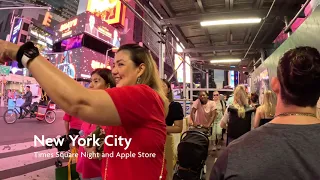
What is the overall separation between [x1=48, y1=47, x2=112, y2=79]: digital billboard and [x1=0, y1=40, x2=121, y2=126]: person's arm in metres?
20.1

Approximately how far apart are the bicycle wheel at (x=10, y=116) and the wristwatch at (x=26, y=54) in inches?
367

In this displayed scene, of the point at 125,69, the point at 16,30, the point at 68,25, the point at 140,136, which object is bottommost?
the point at 140,136

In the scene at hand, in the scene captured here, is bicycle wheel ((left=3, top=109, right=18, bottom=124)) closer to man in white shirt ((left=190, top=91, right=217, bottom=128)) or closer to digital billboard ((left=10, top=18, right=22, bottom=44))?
digital billboard ((left=10, top=18, right=22, bottom=44))

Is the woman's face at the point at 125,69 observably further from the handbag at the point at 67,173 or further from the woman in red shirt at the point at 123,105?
the handbag at the point at 67,173

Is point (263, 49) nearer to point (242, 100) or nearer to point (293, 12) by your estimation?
point (293, 12)

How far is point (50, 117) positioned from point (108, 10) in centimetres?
1806

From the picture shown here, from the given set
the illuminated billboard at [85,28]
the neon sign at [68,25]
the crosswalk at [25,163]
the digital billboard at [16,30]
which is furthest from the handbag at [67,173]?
the neon sign at [68,25]

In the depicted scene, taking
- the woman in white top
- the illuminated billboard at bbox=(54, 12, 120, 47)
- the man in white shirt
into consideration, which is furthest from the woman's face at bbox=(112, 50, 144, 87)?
the illuminated billboard at bbox=(54, 12, 120, 47)

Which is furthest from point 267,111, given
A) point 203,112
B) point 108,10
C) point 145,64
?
point 108,10

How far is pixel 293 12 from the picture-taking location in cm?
441

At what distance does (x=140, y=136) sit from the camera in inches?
42.4

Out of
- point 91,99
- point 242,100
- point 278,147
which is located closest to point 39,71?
point 91,99

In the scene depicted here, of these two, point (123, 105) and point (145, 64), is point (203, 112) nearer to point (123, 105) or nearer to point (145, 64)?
point (145, 64)

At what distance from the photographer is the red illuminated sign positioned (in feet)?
77.6
